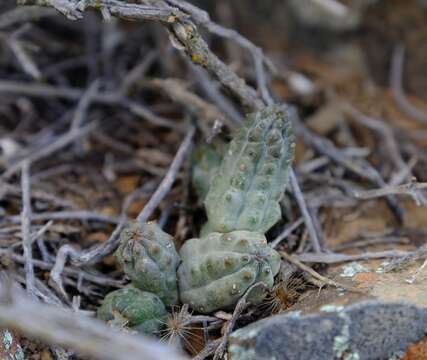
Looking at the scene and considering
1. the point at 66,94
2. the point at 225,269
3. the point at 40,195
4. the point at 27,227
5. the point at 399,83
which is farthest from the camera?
the point at 399,83

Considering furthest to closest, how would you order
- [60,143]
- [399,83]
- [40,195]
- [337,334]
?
[399,83], [60,143], [40,195], [337,334]

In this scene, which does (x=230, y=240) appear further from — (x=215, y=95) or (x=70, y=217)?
(x=215, y=95)

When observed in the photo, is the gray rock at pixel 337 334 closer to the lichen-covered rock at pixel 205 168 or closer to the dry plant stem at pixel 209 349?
the dry plant stem at pixel 209 349

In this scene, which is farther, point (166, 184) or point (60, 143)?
point (60, 143)

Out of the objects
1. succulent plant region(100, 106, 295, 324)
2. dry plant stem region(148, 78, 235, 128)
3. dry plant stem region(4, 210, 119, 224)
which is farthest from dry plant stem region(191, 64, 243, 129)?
dry plant stem region(4, 210, 119, 224)

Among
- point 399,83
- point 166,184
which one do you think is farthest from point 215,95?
point 399,83

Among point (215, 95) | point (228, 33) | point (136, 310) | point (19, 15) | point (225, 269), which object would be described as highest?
point (19, 15)

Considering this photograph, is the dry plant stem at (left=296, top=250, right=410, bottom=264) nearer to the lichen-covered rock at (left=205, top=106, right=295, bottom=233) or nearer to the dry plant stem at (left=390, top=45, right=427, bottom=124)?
the lichen-covered rock at (left=205, top=106, right=295, bottom=233)
